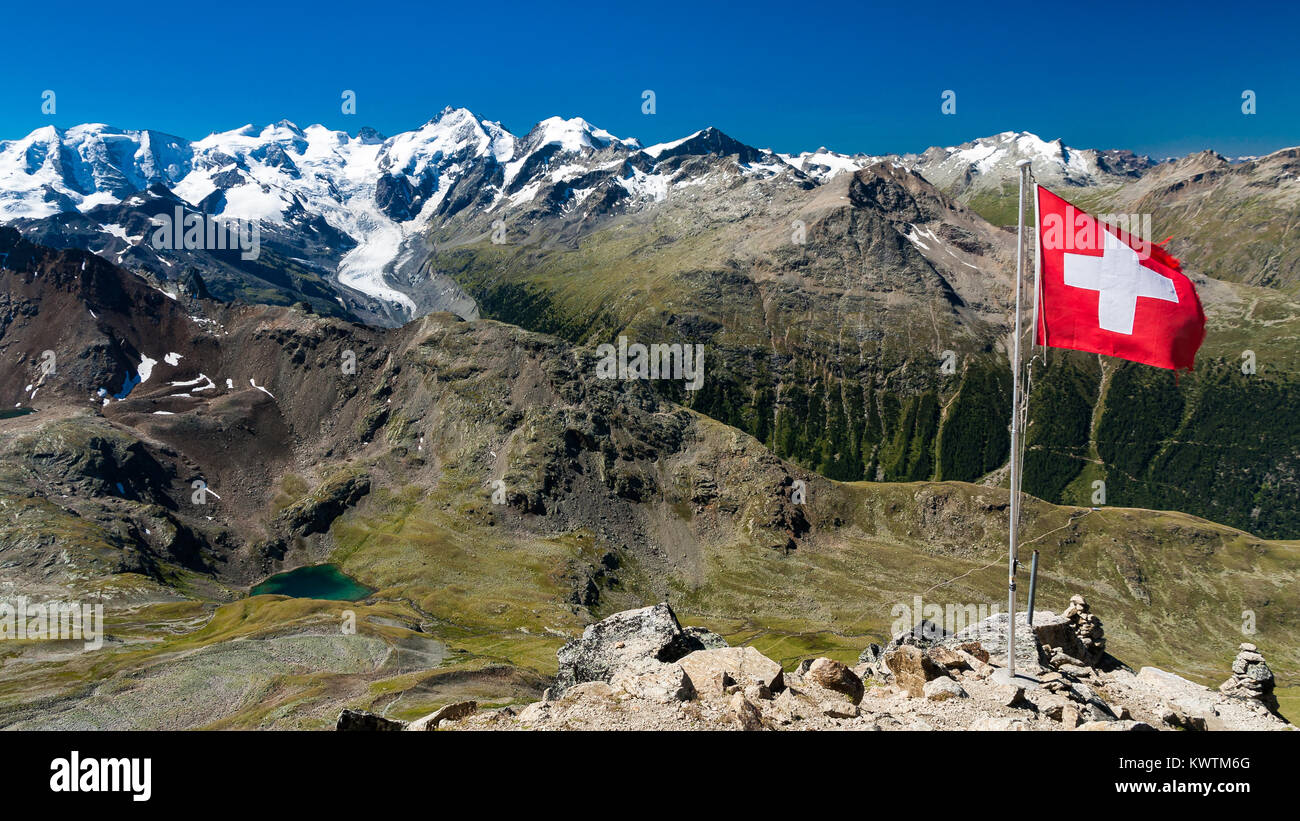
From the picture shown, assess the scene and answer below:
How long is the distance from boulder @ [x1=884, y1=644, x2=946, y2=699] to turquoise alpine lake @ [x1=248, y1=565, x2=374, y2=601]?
144434mm

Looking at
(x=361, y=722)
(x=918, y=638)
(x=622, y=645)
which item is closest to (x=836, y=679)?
(x=622, y=645)

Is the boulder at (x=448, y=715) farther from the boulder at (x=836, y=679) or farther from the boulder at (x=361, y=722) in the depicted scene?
the boulder at (x=836, y=679)

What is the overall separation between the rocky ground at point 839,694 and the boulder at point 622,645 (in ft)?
0.23

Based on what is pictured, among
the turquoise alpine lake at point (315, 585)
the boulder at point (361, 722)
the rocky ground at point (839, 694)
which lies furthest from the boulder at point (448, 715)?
the turquoise alpine lake at point (315, 585)

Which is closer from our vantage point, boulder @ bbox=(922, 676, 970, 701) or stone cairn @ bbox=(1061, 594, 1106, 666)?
boulder @ bbox=(922, 676, 970, 701)

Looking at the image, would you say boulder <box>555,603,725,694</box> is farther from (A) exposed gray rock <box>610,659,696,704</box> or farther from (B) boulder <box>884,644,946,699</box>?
(B) boulder <box>884,644,946,699</box>

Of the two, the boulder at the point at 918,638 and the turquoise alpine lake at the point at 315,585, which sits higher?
the boulder at the point at 918,638

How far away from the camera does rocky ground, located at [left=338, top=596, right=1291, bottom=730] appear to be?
751 inches

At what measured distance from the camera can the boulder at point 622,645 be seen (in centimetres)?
2964

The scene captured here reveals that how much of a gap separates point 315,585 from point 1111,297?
169542 mm

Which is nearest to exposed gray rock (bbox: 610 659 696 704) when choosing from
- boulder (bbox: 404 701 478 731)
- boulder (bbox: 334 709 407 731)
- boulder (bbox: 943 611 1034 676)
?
boulder (bbox: 404 701 478 731)

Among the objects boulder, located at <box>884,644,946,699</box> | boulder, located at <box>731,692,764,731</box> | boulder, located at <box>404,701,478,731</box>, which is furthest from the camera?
boulder, located at <box>884,644,946,699</box>

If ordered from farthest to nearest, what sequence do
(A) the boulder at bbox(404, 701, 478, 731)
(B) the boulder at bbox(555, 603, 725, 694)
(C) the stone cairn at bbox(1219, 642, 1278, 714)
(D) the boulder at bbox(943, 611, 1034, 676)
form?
1. (C) the stone cairn at bbox(1219, 642, 1278, 714)
2. (B) the boulder at bbox(555, 603, 725, 694)
3. (D) the boulder at bbox(943, 611, 1034, 676)
4. (A) the boulder at bbox(404, 701, 478, 731)
